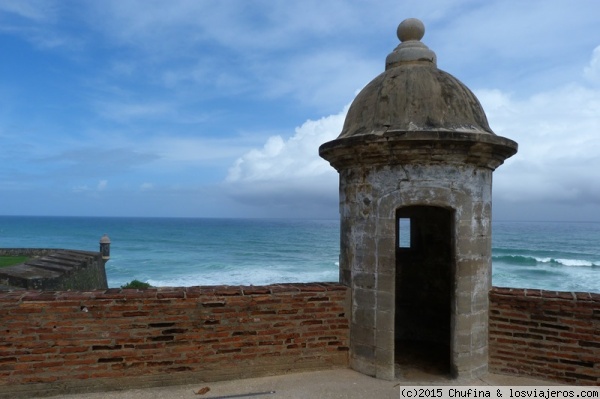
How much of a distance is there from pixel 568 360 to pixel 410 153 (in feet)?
9.28

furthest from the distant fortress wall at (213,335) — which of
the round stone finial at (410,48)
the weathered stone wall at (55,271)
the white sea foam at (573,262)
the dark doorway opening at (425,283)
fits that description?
the white sea foam at (573,262)

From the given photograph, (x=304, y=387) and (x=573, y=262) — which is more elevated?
(x=304, y=387)

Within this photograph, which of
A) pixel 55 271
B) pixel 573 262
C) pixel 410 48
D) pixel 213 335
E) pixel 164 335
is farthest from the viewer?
pixel 573 262

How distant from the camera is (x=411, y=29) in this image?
17.9ft

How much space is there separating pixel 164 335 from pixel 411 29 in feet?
15.5

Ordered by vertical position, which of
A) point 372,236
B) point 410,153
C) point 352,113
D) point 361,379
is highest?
point 352,113

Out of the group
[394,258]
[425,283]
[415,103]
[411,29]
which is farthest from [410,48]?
[425,283]

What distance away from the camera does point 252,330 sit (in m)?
4.60

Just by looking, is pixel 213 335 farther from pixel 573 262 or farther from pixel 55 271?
pixel 573 262

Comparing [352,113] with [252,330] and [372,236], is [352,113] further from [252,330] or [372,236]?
[252,330]

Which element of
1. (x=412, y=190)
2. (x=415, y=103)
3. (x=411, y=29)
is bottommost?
(x=412, y=190)

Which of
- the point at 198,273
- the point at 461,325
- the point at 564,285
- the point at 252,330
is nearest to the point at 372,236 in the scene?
the point at 461,325

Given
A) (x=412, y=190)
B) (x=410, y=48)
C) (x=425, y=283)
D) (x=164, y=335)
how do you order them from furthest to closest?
(x=425, y=283), (x=410, y=48), (x=412, y=190), (x=164, y=335)

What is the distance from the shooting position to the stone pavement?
13.8ft
